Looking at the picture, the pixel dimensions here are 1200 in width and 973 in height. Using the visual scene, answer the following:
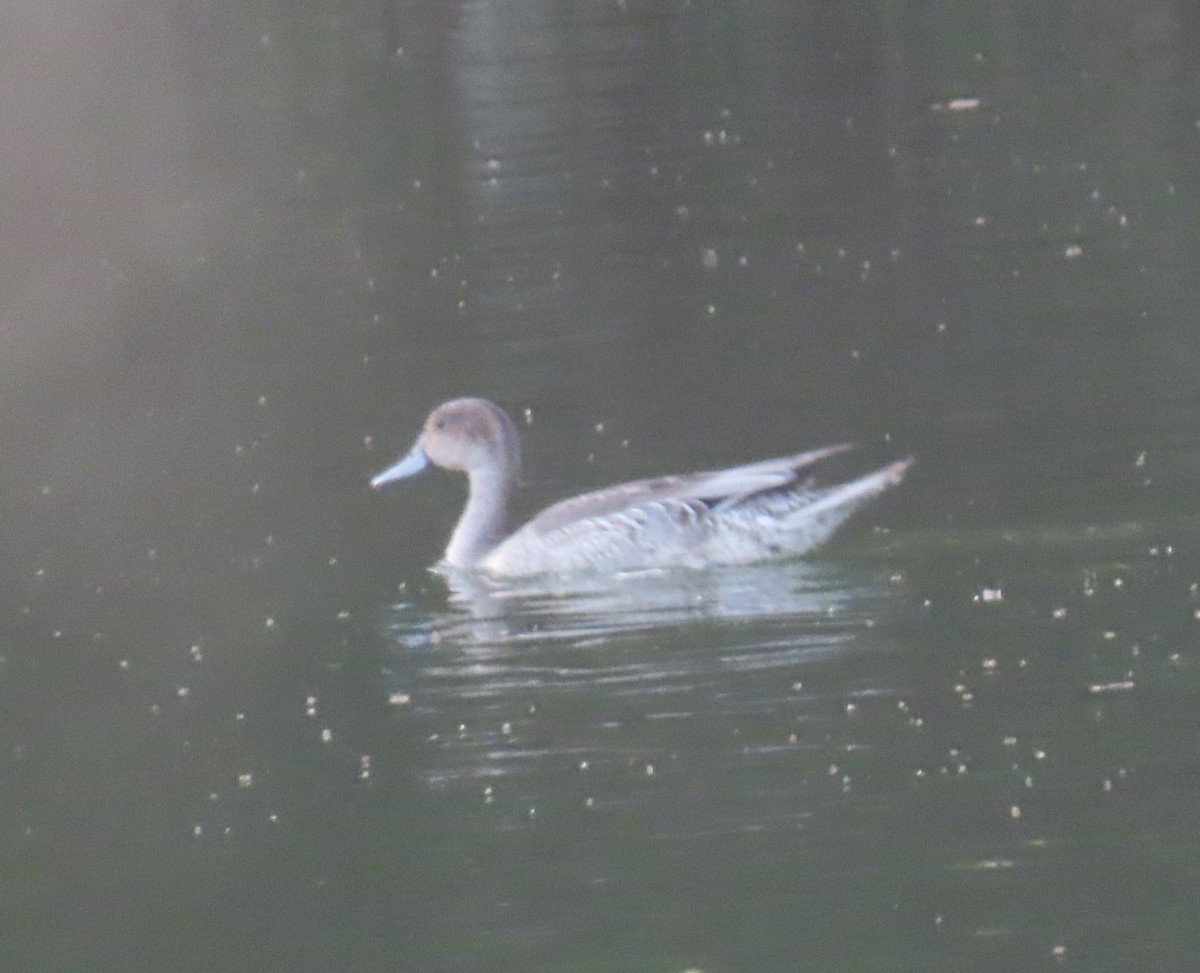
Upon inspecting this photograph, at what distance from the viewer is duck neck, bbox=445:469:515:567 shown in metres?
11.7

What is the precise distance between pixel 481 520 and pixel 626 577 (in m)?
0.95

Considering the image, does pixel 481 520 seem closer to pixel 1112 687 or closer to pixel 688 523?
pixel 688 523

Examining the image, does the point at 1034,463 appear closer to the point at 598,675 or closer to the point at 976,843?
the point at 598,675

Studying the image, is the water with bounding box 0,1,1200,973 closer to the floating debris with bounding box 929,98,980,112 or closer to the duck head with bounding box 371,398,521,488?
the floating debris with bounding box 929,98,980,112

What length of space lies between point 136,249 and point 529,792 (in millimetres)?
12533

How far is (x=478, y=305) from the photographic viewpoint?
53.5 feet

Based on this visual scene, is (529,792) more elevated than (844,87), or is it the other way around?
(844,87)

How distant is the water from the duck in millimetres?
169

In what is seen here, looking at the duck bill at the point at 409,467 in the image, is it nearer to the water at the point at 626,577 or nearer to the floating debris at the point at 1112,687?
the water at the point at 626,577

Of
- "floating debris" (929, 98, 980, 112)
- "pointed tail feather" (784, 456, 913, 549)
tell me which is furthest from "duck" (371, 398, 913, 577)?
"floating debris" (929, 98, 980, 112)

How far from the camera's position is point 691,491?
11.1 m

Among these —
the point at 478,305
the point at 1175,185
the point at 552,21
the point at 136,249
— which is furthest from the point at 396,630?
the point at 552,21

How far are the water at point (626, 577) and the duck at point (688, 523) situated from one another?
6.6 inches

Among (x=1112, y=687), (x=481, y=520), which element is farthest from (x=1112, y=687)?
(x=481, y=520)
